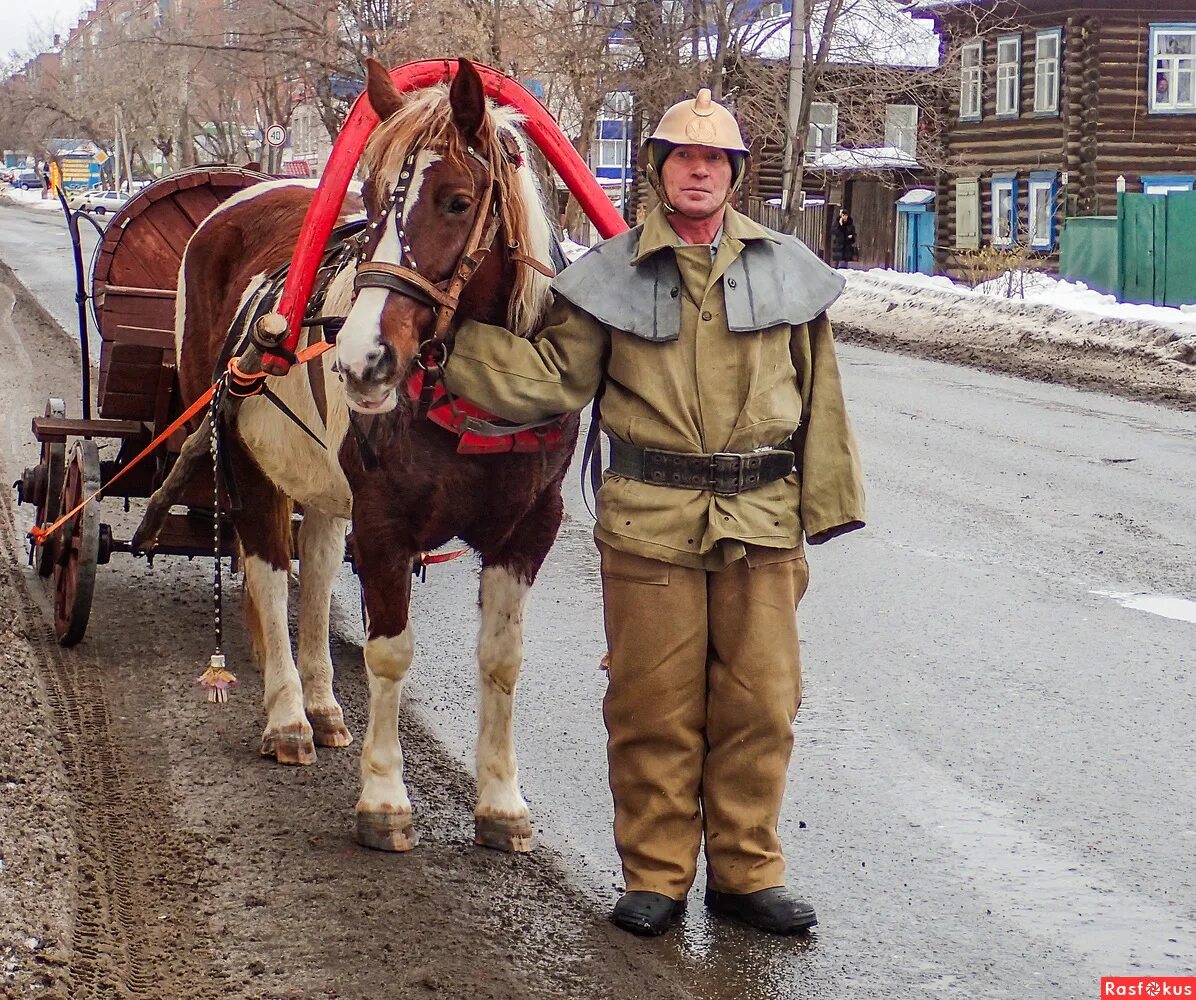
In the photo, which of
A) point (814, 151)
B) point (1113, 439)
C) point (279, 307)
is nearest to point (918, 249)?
point (814, 151)

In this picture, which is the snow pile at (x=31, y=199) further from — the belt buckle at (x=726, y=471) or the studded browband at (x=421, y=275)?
the belt buckle at (x=726, y=471)

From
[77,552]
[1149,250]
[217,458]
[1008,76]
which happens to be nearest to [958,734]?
[217,458]

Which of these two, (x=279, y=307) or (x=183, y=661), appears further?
(x=183, y=661)

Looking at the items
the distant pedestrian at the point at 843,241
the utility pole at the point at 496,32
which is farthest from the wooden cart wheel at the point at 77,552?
the distant pedestrian at the point at 843,241

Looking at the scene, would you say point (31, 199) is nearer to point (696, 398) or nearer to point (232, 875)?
point (232, 875)

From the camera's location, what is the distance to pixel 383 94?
394 centimetres

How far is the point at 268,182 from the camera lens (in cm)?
644

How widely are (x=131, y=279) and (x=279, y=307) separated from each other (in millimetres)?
3351

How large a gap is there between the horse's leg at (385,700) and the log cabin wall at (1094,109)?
95.6 feet

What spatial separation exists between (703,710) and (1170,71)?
3207 cm

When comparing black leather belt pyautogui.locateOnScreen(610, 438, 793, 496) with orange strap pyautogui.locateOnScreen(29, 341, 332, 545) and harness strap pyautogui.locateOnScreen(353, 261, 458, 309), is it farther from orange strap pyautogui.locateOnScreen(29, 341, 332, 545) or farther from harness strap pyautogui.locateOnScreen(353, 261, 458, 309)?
orange strap pyautogui.locateOnScreen(29, 341, 332, 545)

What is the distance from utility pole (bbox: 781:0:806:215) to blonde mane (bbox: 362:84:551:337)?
21.2m

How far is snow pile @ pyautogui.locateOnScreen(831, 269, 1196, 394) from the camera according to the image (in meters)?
17.2

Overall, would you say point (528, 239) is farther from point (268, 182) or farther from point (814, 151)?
point (814, 151)
